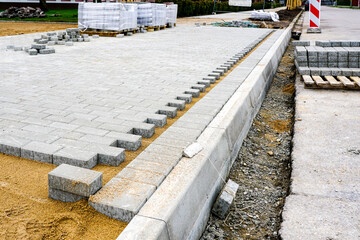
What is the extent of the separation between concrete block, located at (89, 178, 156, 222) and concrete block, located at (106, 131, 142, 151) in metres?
0.73

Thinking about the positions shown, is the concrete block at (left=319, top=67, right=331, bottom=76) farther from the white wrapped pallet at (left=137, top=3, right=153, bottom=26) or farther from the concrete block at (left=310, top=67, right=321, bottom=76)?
the white wrapped pallet at (left=137, top=3, right=153, bottom=26)

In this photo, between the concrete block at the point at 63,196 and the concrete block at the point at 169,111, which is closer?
the concrete block at the point at 63,196

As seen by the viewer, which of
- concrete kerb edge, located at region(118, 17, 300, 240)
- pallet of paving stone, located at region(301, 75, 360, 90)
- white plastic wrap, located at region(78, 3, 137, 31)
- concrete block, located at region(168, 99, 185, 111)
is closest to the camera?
concrete kerb edge, located at region(118, 17, 300, 240)

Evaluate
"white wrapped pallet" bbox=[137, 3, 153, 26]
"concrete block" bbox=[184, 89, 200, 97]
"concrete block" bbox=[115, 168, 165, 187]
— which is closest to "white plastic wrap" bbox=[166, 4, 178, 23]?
"white wrapped pallet" bbox=[137, 3, 153, 26]

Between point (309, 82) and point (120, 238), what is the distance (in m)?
5.55

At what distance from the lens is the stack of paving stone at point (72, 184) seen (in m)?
2.46

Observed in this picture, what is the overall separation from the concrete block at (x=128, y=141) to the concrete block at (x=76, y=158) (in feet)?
1.33

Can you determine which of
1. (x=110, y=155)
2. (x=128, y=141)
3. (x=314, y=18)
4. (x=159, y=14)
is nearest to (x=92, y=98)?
(x=128, y=141)

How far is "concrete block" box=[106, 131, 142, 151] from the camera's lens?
337cm

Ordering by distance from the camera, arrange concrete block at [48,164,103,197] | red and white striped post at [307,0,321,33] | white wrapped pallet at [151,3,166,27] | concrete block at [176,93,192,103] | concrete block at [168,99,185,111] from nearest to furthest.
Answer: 1. concrete block at [48,164,103,197]
2. concrete block at [168,99,185,111]
3. concrete block at [176,93,192,103]
4. white wrapped pallet at [151,3,166,27]
5. red and white striped post at [307,0,321,33]

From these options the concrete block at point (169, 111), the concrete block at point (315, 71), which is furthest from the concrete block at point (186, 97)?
the concrete block at point (315, 71)

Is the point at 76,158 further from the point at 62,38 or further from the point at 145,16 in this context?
the point at 145,16

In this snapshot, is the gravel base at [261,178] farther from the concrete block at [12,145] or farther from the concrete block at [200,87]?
the concrete block at [12,145]

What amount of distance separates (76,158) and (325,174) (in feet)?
7.75
